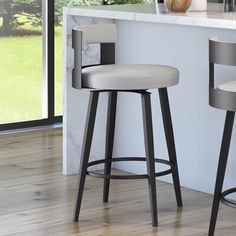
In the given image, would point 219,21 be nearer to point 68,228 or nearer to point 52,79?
point 68,228

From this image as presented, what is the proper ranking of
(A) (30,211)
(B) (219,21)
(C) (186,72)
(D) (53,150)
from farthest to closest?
(D) (53,150), (C) (186,72), (A) (30,211), (B) (219,21)

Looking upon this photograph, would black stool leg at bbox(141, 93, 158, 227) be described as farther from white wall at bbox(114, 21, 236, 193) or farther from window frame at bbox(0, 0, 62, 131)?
window frame at bbox(0, 0, 62, 131)

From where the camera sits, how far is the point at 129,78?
385cm

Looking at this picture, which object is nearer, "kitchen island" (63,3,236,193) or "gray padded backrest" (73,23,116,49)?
"gray padded backrest" (73,23,116,49)

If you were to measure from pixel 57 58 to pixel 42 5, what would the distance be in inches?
16.3

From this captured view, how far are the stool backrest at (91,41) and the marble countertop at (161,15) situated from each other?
0.14m

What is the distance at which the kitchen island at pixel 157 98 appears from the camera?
4375 millimetres

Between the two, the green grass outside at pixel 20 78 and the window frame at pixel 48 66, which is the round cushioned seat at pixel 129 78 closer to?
the green grass outside at pixel 20 78

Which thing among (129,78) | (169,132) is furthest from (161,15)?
(169,132)

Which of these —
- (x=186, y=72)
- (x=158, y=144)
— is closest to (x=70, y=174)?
(x=158, y=144)

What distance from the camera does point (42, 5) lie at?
6.10 meters

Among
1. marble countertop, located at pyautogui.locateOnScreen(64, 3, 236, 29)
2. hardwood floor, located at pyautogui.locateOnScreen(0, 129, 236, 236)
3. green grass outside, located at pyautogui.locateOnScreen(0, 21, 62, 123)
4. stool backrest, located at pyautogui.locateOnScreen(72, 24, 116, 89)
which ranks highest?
marble countertop, located at pyautogui.locateOnScreen(64, 3, 236, 29)

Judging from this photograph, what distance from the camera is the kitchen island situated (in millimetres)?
4375

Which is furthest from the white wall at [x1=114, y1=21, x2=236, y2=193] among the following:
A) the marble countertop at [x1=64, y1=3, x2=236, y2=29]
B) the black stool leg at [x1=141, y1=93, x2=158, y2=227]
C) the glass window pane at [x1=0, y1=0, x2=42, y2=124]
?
the glass window pane at [x1=0, y1=0, x2=42, y2=124]
